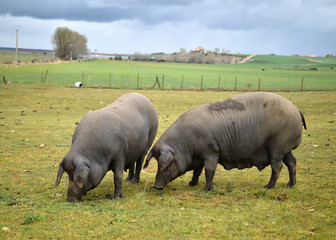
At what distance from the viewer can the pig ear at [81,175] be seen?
8.86 meters

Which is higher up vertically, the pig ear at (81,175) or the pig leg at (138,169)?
the pig ear at (81,175)

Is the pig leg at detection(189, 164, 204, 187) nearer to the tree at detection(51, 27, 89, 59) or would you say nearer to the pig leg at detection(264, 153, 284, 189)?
the pig leg at detection(264, 153, 284, 189)

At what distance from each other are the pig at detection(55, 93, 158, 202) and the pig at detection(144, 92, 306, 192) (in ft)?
2.41

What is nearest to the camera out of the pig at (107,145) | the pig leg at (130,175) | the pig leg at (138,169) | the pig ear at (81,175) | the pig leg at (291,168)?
the pig ear at (81,175)

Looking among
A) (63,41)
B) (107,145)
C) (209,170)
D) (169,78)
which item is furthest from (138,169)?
(63,41)

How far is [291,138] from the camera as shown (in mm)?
10336

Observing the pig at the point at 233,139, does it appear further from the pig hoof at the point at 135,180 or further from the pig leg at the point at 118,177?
the pig hoof at the point at 135,180

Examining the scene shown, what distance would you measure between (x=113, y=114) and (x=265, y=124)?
3862mm

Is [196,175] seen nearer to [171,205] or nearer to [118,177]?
[171,205]

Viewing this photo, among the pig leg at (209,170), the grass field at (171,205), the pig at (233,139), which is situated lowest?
the grass field at (171,205)

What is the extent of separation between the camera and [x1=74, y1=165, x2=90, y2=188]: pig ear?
886 cm

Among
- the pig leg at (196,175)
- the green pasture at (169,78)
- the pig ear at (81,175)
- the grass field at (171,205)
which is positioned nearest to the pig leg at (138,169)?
the grass field at (171,205)

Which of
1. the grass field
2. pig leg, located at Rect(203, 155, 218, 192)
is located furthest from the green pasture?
pig leg, located at Rect(203, 155, 218, 192)

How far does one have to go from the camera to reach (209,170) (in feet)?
34.3
